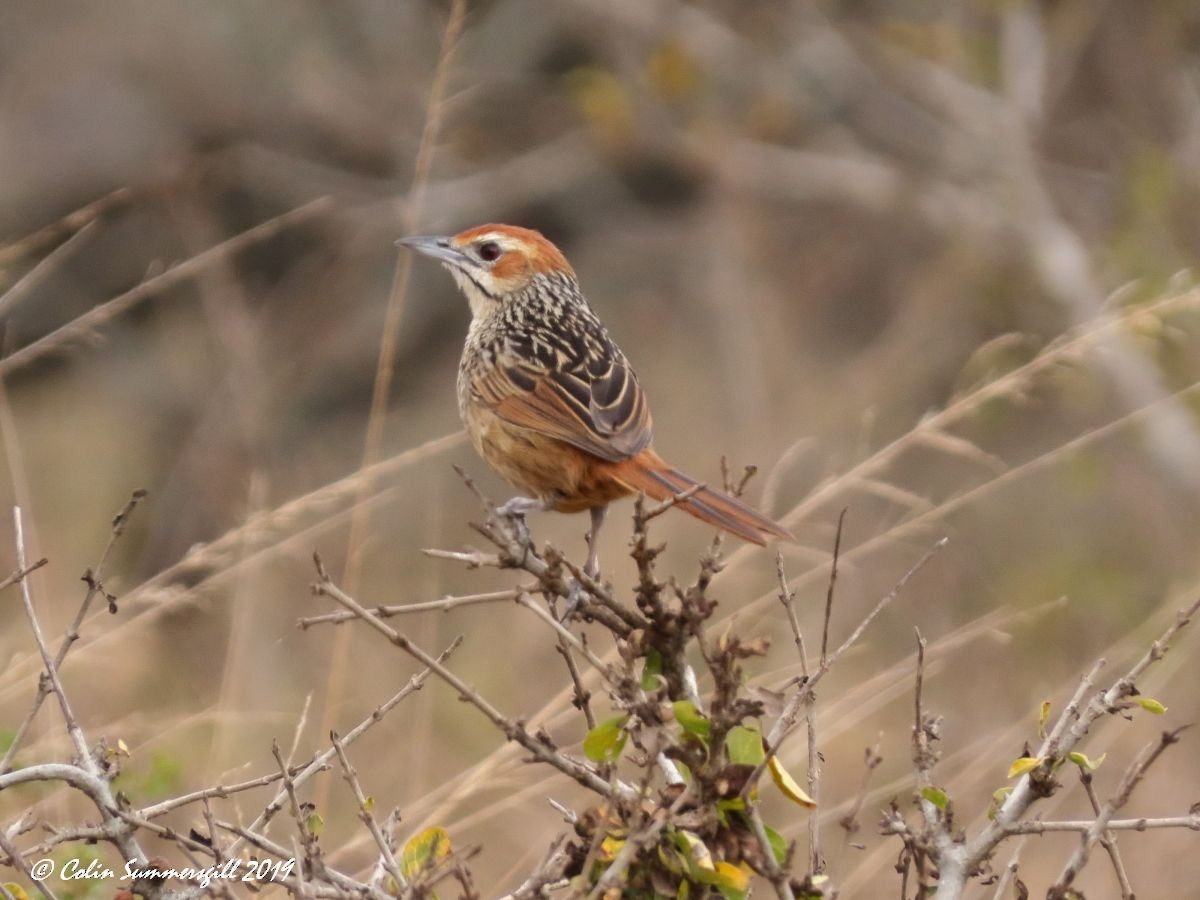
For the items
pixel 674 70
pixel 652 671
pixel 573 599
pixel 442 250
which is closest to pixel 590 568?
pixel 573 599

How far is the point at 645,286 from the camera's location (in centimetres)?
1303

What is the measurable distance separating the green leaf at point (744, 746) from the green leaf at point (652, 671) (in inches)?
7.4

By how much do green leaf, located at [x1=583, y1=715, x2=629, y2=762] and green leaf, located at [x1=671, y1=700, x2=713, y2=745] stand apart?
8 centimetres

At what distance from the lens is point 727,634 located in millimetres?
2301

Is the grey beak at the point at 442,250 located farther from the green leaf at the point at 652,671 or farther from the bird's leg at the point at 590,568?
the green leaf at the point at 652,671

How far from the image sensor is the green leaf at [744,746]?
7.61 feet

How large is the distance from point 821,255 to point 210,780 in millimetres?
10202

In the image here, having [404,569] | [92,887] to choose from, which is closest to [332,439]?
[404,569]

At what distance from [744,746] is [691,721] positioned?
87 millimetres

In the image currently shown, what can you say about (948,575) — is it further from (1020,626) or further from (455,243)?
(455,243)

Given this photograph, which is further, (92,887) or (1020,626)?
(1020,626)

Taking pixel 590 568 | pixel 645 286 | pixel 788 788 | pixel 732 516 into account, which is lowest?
pixel 645 286

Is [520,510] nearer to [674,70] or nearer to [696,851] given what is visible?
[696,851]

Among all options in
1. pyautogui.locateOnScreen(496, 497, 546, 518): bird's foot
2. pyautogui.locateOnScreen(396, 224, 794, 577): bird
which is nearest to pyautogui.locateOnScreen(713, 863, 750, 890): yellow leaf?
pyautogui.locateOnScreen(396, 224, 794, 577): bird
